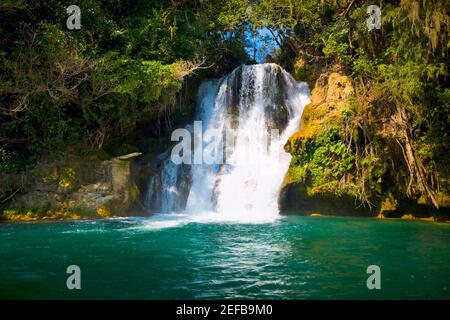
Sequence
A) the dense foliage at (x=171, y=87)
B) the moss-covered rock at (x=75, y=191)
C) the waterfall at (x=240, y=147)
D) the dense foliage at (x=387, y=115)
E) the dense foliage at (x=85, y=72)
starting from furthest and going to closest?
the waterfall at (x=240, y=147)
the moss-covered rock at (x=75, y=191)
the dense foliage at (x=85, y=72)
the dense foliage at (x=171, y=87)
the dense foliage at (x=387, y=115)

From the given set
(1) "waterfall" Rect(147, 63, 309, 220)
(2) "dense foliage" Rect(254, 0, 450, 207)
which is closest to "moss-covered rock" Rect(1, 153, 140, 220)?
(1) "waterfall" Rect(147, 63, 309, 220)

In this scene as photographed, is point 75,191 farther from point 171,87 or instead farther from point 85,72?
point 171,87

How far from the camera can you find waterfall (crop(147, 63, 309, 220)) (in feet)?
56.3

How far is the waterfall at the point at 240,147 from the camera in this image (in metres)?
17.2

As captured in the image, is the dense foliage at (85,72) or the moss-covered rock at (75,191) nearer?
the dense foliage at (85,72)

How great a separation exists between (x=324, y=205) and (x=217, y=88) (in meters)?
8.27

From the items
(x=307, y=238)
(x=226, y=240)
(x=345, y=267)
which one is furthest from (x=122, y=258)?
(x=307, y=238)

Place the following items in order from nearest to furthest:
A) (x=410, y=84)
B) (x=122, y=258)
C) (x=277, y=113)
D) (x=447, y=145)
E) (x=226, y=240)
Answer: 1. (x=122, y=258)
2. (x=226, y=240)
3. (x=410, y=84)
4. (x=447, y=145)
5. (x=277, y=113)

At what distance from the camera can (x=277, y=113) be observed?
63.5ft

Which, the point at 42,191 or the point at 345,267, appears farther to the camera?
the point at 42,191

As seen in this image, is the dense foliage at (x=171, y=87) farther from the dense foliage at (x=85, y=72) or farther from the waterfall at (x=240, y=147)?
the waterfall at (x=240, y=147)

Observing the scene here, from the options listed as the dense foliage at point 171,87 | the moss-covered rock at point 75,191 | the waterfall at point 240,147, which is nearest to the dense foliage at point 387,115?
the dense foliage at point 171,87

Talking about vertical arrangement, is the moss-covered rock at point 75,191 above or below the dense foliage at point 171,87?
below

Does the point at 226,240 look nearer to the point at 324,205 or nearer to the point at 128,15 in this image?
the point at 324,205
